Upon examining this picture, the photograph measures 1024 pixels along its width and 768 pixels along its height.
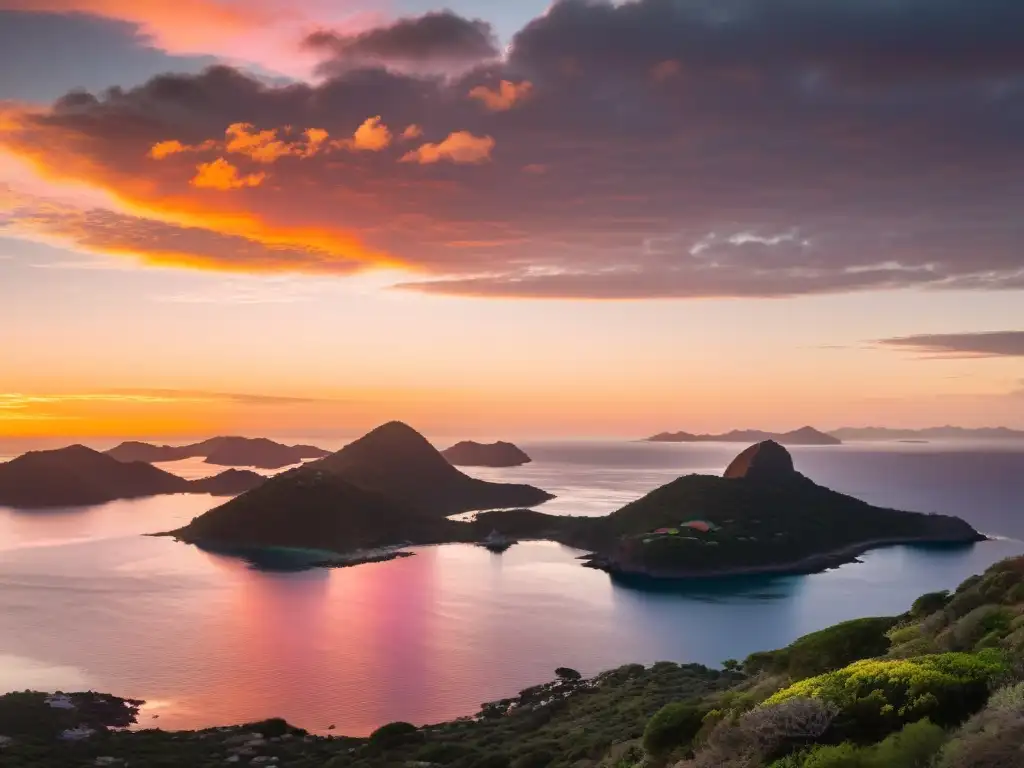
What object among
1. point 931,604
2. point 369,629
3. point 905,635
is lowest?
point 369,629

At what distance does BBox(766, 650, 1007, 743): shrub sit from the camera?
645 inches

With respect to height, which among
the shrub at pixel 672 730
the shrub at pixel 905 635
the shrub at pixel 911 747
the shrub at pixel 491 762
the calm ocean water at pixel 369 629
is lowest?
the calm ocean water at pixel 369 629

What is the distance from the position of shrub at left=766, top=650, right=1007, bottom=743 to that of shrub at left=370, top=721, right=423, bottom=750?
6038cm

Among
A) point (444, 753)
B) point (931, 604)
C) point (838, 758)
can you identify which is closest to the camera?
point (838, 758)

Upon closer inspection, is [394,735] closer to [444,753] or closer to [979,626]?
[444,753]

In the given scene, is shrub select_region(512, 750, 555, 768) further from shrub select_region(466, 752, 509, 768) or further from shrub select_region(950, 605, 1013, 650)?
shrub select_region(950, 605, 1013, 650)

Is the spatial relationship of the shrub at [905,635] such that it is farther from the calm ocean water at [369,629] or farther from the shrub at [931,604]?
the calm ocean water at [369,629]

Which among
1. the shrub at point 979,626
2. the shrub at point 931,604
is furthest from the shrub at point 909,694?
the shrub at point 931,604

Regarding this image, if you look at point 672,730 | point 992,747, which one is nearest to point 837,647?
point 672,730

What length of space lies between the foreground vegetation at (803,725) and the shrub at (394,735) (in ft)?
0.65

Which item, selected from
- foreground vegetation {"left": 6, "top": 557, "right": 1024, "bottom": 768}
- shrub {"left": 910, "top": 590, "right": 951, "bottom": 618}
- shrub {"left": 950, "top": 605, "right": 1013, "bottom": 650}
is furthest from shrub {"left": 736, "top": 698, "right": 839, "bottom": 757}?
Answer: shrub {"left": 910, "top": 590, "right": 951, "bottom": 618}

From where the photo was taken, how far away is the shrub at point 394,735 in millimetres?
68537

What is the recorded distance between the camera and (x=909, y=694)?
16.8m

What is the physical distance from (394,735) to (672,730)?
171 ft
